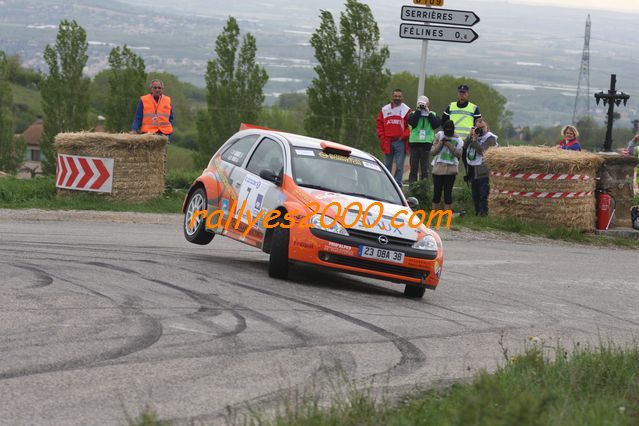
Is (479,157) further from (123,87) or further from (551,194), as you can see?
(123,87)

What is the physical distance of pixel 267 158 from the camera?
1340cm

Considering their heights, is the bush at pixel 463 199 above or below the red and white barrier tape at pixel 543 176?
below

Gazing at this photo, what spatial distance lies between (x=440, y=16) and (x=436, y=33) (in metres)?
0.37

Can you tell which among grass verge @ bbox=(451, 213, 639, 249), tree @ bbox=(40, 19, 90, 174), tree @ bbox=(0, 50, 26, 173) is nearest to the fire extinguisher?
grass verge @ bbox=(451, 213, 639, 249)

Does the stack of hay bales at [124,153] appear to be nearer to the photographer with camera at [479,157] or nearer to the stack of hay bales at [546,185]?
the photographer with camera at [479,157]

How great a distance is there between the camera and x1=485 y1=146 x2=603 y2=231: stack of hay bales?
67.7 feet

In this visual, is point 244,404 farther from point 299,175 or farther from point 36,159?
point 36,159

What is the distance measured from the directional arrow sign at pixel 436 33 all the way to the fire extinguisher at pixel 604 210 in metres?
3.79

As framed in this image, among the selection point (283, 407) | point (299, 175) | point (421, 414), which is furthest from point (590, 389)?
point (299, 175)

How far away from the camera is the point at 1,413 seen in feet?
19.6

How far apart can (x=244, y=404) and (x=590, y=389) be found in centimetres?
211

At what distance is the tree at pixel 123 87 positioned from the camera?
79.8 m

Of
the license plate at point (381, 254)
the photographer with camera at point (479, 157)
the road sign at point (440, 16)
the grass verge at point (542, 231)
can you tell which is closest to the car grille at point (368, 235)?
the license plate at point (381, 254)

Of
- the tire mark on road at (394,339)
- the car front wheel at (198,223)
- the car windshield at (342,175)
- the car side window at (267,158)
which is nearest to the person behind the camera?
the tire mark on road at (394,339)
